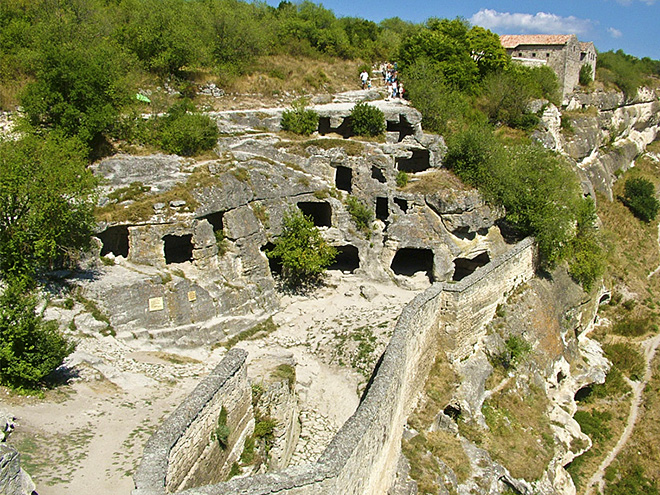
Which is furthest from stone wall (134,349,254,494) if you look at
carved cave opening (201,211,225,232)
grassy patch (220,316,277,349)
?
carved cave opening (201,211,225,232)

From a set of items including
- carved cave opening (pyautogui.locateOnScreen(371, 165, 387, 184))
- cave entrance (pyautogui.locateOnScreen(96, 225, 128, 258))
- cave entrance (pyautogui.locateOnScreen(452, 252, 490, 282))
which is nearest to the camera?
cave entrance (pyautogui.locateOnScreen(96, 225, 128, 258))

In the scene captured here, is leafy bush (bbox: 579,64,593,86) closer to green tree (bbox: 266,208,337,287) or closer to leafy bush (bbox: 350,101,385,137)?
leafy bush (bbox: 350,101,385,137)

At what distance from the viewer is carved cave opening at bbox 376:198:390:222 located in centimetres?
2365

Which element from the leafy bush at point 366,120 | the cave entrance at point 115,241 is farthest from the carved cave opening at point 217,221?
the leafy bush at point 366,120

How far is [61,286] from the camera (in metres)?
14.9

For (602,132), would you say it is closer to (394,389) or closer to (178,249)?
(178,249)

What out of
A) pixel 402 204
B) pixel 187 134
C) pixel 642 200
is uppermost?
pixel 187 134

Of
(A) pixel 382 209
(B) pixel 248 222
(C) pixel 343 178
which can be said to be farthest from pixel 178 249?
(A) pixel 382 209

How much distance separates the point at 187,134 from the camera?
21.0m

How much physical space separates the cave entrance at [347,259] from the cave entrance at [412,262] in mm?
1693

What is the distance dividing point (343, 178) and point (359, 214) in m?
3.74

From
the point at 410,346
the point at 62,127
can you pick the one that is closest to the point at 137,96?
the point at 62,127

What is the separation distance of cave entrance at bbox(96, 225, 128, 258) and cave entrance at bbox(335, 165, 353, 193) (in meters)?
10.6

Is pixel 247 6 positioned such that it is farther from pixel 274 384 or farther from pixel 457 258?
pixel 274 384
